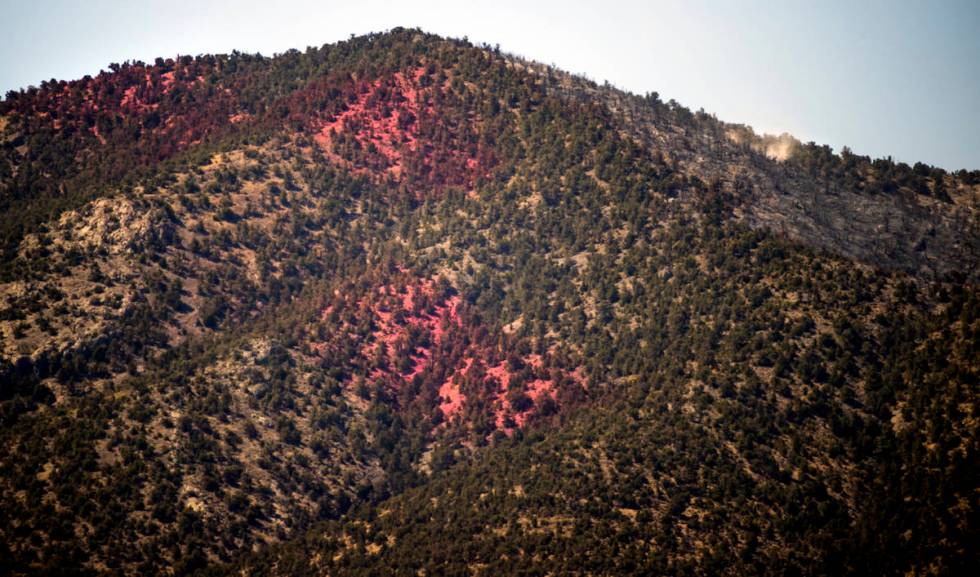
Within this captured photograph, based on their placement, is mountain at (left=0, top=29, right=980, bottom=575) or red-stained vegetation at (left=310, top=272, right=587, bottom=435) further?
red-stained vegetation at (left=310, top=272, right=587, bottom=435)

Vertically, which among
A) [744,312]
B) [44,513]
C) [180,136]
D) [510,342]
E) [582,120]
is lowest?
[44,513]

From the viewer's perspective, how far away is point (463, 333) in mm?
127062

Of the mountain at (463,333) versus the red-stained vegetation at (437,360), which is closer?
the mountain at (463,333)

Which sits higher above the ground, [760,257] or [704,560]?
[760,257]

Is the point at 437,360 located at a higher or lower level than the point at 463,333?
lower

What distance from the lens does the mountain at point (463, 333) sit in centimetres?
9344

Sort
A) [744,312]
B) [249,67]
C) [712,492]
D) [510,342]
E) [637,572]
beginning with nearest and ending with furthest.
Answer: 1. [637,572]
2. [712,492]
3. [744,312]
4. [510,342]
5. [249,67]

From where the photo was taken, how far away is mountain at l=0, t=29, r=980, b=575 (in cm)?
9344

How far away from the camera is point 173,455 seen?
101m

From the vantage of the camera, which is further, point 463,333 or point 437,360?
point 463,333

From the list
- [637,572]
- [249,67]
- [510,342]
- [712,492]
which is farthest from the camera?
[249,67]

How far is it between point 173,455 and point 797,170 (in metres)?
107

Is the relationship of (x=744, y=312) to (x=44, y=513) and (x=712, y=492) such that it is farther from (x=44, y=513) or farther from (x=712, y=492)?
(x=44, y=513)

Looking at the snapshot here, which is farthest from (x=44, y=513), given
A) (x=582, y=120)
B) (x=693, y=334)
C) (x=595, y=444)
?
(x=582, y=120)
